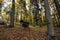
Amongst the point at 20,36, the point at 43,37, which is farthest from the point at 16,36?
the point at 43,37

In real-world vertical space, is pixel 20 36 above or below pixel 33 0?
below

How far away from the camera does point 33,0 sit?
85.3 feet

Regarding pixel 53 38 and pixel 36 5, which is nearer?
pixel 53 38

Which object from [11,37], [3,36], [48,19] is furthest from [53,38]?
[3,36]

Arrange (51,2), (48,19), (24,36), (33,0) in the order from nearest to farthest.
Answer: (48,19) < (24,36) < (51,2) < (33,0)

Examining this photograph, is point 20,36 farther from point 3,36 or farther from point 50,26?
point 50,26

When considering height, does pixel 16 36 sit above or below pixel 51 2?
below

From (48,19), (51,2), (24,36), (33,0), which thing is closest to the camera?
(48,19)

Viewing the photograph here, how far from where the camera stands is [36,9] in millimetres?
27578

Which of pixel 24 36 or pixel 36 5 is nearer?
pixel 24 36

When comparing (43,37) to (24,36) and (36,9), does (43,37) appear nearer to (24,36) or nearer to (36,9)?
(24,36)

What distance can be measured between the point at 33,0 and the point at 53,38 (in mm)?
14042

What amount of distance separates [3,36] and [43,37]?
13.2 feet

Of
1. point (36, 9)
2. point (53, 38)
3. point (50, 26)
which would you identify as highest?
point (36, 9)
